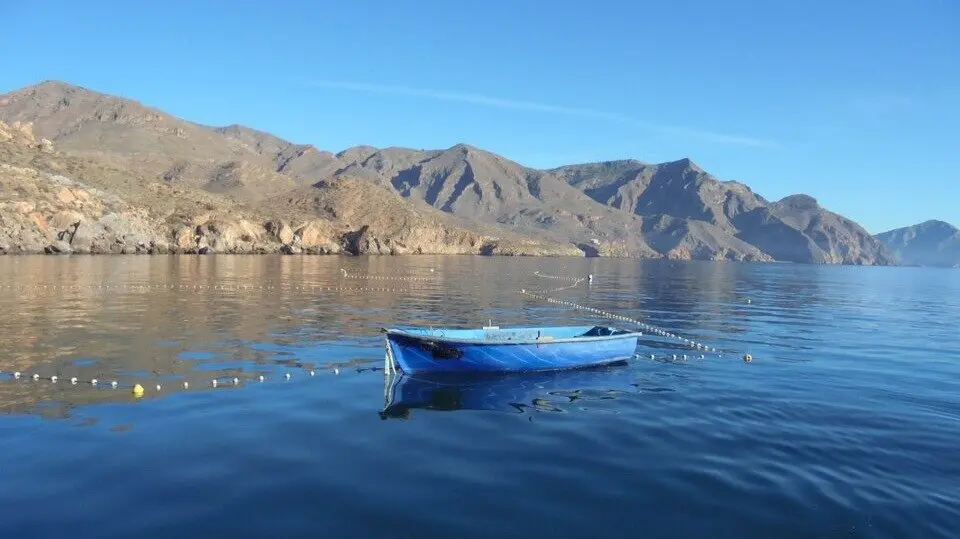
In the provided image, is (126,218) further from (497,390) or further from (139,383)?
(497,390)

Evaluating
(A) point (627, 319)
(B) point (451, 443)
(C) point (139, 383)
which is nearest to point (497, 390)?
(B) point (451, 443)

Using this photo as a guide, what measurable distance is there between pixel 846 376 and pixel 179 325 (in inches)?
1256

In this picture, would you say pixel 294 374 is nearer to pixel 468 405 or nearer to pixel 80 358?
pixel 468 405

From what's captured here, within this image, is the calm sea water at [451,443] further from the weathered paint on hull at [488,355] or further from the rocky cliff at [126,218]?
the rocky cliff at [126,218]

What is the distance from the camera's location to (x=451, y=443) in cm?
1514

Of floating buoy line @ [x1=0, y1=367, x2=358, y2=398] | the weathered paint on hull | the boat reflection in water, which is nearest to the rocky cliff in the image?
floating buoy line @ [x1=0, y1=367, x2=358, y2=398]

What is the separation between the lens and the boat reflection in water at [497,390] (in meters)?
18.7

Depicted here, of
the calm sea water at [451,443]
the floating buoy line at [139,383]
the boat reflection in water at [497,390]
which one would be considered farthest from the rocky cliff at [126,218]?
the boat reflection in water at [497,390]

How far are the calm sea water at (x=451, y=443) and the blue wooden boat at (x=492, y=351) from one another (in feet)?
2.87

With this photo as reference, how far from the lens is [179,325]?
3194cm

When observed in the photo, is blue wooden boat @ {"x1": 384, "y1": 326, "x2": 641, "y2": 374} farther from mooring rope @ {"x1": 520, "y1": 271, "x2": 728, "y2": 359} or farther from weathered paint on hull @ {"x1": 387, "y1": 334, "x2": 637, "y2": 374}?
mooring rope @ {"x1": 520, "y1": 271, "x2": 728, "y2": 359}

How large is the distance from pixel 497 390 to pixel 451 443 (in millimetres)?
5824

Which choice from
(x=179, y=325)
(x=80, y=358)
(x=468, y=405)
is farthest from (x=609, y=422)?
(x=179, y=325)

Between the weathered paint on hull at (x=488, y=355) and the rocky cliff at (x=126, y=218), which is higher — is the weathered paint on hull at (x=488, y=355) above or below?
below
